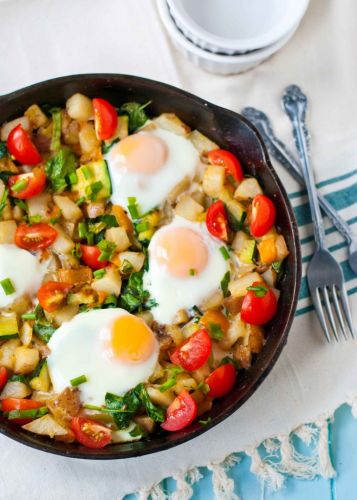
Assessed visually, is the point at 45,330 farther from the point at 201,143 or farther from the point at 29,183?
the point at 201,143

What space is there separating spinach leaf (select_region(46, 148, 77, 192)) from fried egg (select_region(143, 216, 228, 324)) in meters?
0.53

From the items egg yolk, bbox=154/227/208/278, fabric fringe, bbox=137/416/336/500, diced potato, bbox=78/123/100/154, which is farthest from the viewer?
fabric fringe, bbox=137/416/336/500

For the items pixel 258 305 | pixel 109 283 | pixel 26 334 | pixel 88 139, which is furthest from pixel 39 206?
pixel 258 305

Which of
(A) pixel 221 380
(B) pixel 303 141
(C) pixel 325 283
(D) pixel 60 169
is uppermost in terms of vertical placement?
(D) pixel 60 169

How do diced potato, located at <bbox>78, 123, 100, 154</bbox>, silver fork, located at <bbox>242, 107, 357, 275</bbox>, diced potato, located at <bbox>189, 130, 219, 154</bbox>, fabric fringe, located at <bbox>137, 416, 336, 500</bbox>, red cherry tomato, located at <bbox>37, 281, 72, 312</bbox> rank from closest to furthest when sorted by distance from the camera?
red cherry tomato, located at <bbox>37, 281, 72, 312</bbox> < diced potato, located at <bbox>78, 123, 100, 154</bbox> < diced potato, located at <bbox>189, 130, 219, 154</bbox> < fabric fringe, located at <bbox>137, 416, 336, 500</bbox> < silver fork, located at <bbox>242, 107, 357, 275</bbox>

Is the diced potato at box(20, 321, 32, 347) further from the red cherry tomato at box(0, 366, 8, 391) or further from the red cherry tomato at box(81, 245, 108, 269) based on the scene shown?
the red cherry tomato at box(81, 245, 108, 269)

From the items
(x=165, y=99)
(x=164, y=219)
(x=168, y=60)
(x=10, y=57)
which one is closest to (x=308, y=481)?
(x=164, y=219)

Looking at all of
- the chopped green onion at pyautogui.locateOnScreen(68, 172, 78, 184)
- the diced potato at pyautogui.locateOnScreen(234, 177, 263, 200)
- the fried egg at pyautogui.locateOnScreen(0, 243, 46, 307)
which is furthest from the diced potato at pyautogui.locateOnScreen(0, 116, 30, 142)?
the diced potato at pyautogui.locateOnScreen(234, 177, 263, 200)

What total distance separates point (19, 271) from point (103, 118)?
84 cm

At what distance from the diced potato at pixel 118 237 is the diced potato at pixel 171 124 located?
0.57 m

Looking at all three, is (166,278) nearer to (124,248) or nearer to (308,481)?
(124,248)

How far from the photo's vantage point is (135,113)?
3730mm

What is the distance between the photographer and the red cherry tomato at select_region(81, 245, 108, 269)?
357 cm

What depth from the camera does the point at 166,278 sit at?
356 centimetres
